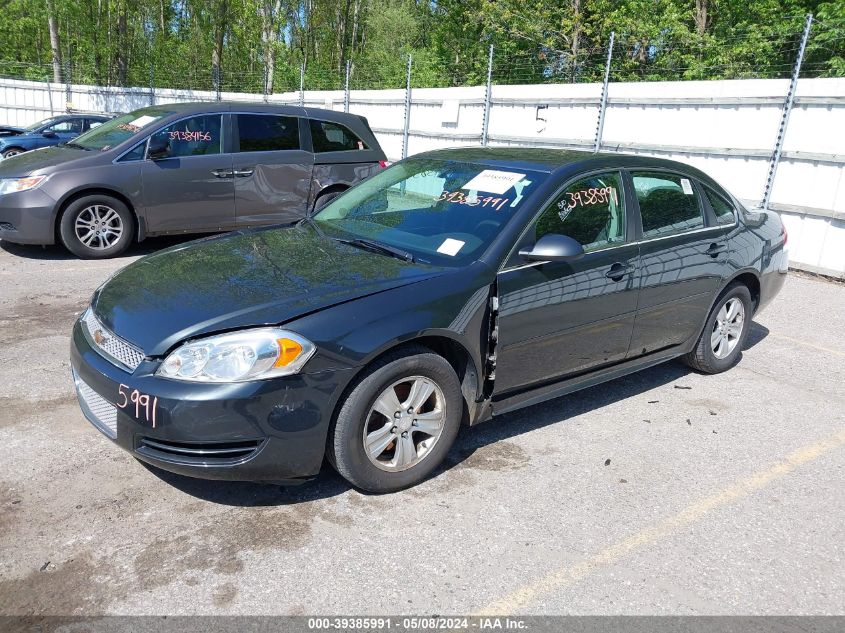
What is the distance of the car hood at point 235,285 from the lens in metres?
3.06

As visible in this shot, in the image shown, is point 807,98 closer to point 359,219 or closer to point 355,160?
point 355,160

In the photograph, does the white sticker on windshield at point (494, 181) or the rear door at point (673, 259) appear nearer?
the white sticker on windshield at point (494, 181)

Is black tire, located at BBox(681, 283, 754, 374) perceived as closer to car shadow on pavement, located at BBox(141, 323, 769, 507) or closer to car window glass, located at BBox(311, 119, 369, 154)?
car shadow on pavement, located at BBox(141, 323, 769, 507)

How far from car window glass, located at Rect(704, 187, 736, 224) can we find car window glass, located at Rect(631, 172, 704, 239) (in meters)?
0.18

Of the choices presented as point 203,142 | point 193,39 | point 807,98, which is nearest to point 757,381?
point 807,98

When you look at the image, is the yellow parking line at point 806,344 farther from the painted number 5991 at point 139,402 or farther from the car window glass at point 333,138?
the painted number 5991 at point 139,402

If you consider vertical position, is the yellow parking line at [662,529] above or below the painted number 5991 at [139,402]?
below

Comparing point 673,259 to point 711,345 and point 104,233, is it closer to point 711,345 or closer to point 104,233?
point 711,345

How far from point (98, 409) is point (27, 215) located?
5105 millimetres

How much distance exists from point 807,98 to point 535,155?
20.5 ft

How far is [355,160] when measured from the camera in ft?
29.7

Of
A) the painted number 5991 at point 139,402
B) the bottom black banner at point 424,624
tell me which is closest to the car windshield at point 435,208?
the painted number 5991 at point 139,402

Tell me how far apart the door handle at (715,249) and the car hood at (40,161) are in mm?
6281

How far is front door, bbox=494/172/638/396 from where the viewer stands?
3717 mm
